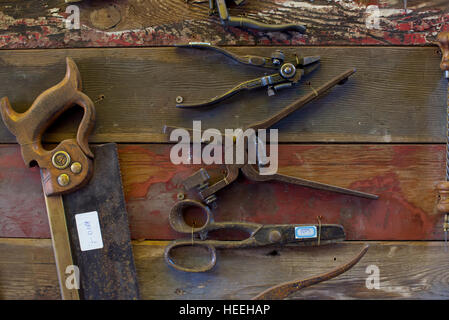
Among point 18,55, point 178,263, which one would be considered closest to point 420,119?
point 178,263

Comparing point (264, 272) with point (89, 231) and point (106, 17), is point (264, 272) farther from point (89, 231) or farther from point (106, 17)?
point (106, 17)

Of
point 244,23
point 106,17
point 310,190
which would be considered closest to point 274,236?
point 310,190

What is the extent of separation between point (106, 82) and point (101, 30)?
0.42ft

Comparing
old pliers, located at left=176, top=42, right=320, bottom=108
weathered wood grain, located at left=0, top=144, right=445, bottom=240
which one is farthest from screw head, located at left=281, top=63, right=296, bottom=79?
weathered wood grain, located at left=0, top=144, right=445, bottom=240

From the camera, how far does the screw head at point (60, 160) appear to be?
0.81 metres

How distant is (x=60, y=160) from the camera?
81cm

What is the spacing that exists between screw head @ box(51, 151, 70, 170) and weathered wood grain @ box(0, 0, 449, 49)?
0.91 feet

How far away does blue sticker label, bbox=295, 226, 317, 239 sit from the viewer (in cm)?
83

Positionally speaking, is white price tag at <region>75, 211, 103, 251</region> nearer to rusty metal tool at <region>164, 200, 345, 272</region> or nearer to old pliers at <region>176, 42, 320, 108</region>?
rusty metal tool at <region>164, 200, 345, 272</region>

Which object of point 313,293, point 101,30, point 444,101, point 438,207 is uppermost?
point 101,30

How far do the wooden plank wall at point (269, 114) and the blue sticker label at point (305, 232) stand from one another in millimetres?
38

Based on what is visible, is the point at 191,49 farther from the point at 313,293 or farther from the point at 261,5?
the point at 313,293

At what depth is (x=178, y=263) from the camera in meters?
0.88

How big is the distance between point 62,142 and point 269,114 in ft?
1.62
